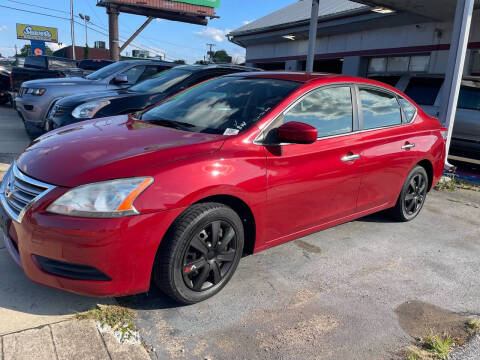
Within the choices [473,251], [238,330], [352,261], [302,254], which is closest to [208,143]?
[238,330]

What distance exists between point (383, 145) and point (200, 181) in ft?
7.03

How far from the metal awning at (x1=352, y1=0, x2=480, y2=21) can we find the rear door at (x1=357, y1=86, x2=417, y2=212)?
6.18 meters

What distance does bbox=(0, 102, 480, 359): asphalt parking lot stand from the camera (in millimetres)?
2391

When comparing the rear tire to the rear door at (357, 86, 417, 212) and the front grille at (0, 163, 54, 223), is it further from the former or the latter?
the front grille at (0, 163, 54, 223)

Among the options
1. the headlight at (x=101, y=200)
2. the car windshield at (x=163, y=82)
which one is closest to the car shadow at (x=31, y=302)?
the headlight at (x=101, y=200)

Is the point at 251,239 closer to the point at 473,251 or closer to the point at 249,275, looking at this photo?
the point at 249,275

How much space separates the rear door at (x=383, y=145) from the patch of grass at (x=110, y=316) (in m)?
2.31

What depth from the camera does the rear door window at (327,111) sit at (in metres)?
3.22

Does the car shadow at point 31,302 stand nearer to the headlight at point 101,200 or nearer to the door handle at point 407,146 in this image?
the headlight at point 101,200

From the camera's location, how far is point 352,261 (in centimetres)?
359

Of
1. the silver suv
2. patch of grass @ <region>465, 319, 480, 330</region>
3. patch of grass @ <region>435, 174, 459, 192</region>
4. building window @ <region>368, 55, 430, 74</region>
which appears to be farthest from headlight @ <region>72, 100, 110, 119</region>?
building window @ <region>368, 55, 430, 74</region>

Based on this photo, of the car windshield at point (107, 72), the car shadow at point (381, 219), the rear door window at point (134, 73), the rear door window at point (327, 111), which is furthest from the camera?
the rear door window at point (134, 73)

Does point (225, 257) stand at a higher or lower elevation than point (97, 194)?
lower

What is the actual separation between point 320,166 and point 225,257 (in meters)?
1.11
